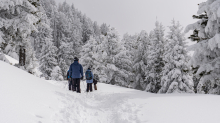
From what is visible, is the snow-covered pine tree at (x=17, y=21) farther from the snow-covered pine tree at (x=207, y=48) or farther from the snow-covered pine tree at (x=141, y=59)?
the snow-covered pine tree at (x=141, y=59)

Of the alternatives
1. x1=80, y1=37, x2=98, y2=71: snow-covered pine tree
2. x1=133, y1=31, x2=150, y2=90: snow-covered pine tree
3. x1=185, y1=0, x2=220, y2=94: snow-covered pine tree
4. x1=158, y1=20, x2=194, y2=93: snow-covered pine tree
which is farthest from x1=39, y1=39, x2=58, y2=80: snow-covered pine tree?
x1=185, y1=0, x2=220, y2=94: snow-covered pine tree

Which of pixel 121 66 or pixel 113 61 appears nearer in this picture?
pixel 113 61

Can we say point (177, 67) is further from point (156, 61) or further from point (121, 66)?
point (121, 66)

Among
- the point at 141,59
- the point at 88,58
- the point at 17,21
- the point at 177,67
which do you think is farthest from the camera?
the point at 141,59

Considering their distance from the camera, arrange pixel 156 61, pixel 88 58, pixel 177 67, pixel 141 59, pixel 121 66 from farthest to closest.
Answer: pixel 141 59 < pixel 88 58 < pixel 121 66 < pixel 156 61 < pixel 177 67

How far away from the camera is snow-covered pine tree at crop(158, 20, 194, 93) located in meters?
15.6

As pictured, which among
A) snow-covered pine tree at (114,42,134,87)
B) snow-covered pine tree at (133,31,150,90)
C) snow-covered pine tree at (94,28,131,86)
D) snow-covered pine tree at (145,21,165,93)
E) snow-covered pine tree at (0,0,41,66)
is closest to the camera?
snow-covered pine tree at (0,0,41,66)

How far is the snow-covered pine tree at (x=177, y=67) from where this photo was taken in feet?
51.0

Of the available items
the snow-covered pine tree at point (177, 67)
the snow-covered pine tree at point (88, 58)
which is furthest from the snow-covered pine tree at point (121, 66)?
the snow-covered pine tree at point (177, 67)

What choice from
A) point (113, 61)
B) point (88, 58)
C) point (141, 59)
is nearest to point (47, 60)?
point (88, 58)

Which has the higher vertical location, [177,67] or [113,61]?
[113,61]

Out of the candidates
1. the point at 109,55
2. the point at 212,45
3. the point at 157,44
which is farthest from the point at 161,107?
the point at 109,55

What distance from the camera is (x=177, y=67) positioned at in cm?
1622

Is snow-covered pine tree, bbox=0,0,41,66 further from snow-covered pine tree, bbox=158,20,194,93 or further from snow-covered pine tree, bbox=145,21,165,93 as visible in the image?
snow-covered pine tree, bbox=145,21,165,93
